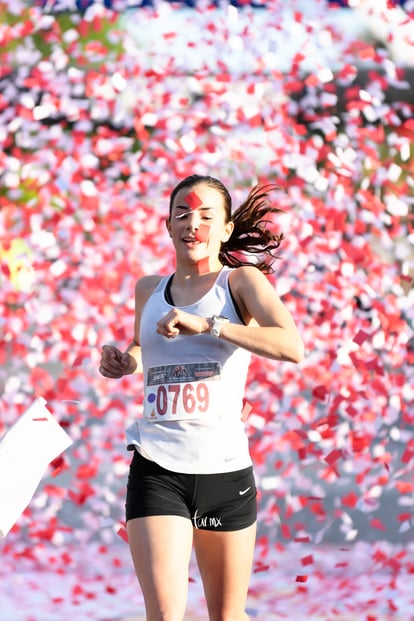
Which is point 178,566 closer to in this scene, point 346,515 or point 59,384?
point 346,515

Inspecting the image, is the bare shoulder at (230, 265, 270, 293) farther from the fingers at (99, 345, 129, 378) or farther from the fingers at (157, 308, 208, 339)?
the fingers at (99, 345, 129, 378)

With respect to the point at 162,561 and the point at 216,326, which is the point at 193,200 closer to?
the point at 216,326

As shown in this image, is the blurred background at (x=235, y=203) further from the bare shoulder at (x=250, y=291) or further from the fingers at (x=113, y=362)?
the bare shoulder at (x=250, y=291)

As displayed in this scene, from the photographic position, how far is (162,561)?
137 inches

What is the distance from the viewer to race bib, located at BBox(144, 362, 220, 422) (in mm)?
3625

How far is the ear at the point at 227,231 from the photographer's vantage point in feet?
13.0

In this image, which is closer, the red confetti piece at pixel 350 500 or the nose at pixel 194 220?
the nose at pixel 194 220

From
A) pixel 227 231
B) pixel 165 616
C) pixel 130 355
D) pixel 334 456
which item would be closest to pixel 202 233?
pixel 227 231

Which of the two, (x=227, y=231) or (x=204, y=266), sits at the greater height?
(x=227, y=231)

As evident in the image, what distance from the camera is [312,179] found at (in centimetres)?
795

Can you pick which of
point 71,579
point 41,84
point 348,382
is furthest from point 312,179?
point 71,579

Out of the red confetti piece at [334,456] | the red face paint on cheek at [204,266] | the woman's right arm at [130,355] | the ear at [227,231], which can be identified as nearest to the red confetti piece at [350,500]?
the red confetti piece at [334,456]

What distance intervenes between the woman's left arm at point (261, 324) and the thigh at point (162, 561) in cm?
58

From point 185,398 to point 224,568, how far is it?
532mm
